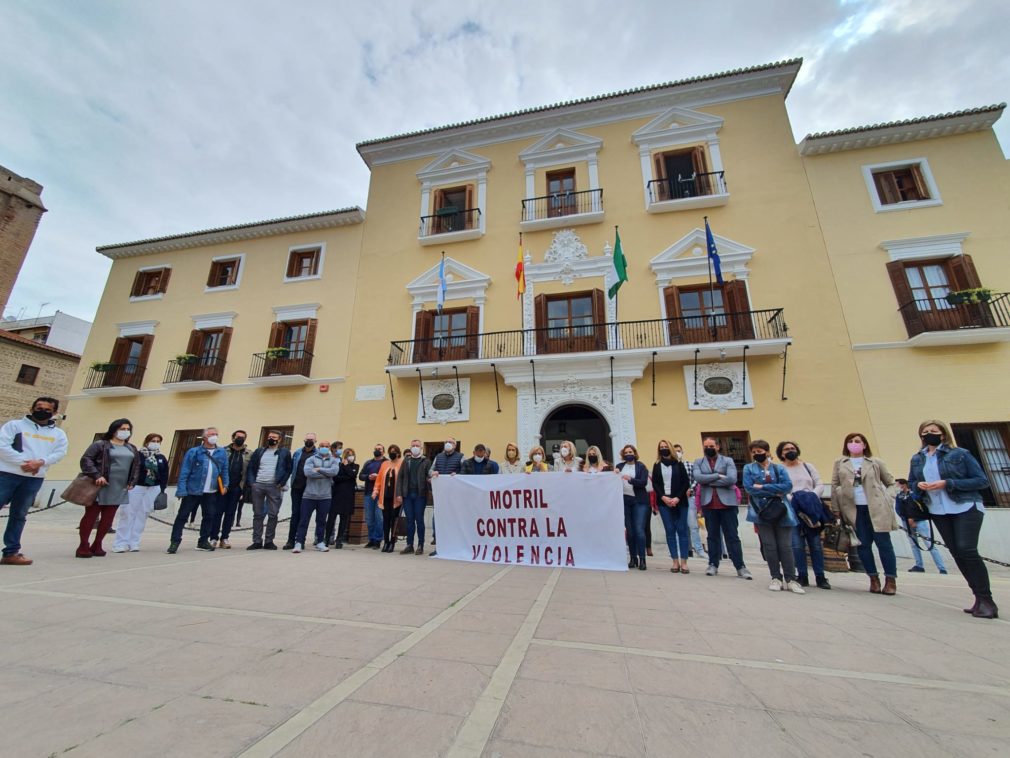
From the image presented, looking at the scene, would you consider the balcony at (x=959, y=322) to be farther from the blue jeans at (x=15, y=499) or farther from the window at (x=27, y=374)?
the window at (x=27, y=374)

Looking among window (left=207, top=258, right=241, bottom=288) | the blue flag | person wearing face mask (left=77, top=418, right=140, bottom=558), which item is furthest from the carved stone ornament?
window (left=207, top=258, right=241, bottom=288)

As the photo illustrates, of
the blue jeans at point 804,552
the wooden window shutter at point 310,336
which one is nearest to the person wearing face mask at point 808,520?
the blue jeans at point 804,552

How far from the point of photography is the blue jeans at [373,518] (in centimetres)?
693

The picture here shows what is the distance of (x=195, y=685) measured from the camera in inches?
69.0

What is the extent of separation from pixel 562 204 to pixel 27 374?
80.4 ft

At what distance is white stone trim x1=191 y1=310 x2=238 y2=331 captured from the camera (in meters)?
14.6

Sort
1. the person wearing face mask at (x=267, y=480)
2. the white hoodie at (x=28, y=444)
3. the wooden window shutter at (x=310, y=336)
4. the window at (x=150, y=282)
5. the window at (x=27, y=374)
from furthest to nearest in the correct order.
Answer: the window at (x=27, y=374) < the window at (x=150, y=282) < the wooden window shutter at (x=310, y=336) < the person wearing face mask at (x=267, y=480) < the white hoodie at (x=28, y=444)

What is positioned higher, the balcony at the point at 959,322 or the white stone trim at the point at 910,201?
the white stone trim at the point at 910,201

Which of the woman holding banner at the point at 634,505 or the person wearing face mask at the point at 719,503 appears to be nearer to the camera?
the person wearing face mask at the point at 719,503

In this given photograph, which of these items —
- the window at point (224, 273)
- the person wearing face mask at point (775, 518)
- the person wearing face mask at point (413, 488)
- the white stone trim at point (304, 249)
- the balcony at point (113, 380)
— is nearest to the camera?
the person wearing face mask at point (775, 518)

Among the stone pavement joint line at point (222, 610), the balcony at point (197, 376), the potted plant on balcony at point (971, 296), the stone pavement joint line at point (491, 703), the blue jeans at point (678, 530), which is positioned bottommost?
the stone pavement joint line at point (491, 703)

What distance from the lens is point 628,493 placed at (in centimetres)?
582

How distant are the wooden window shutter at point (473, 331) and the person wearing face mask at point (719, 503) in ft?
24.8

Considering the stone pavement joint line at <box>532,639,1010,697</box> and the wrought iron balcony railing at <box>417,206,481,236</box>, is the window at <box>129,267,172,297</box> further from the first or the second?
the stone pavement joint line at <box>532,639,1010,697</box>
